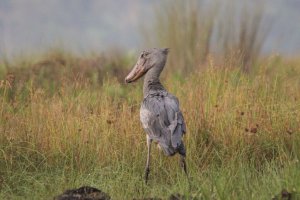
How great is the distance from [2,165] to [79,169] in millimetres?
778

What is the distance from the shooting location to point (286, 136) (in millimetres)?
7742

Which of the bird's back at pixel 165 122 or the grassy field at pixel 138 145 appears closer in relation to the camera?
the bird's back at pixel 165 122

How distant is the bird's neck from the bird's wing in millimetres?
324

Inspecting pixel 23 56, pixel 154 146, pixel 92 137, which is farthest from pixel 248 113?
pixel 23 56

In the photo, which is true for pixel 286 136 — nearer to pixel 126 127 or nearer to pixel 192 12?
pixel 126 127

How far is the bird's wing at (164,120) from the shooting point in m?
6.22

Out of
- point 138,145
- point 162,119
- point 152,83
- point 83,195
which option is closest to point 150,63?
point 152,83

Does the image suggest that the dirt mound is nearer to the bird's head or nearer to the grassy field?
the grassy field

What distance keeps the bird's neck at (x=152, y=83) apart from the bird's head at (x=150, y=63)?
21 millimetres

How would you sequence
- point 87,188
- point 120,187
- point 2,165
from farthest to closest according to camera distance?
point 2,165 < point 120,187 < point 87,188

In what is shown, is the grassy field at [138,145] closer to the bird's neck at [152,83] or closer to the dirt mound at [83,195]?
→ the bird's neck at [152,83]

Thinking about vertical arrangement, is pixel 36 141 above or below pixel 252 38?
below

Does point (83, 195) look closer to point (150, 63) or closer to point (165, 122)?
point (165, 122)

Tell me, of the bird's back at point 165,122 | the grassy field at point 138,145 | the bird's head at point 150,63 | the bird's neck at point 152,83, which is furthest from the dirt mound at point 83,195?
the bird's head at point 150,63
